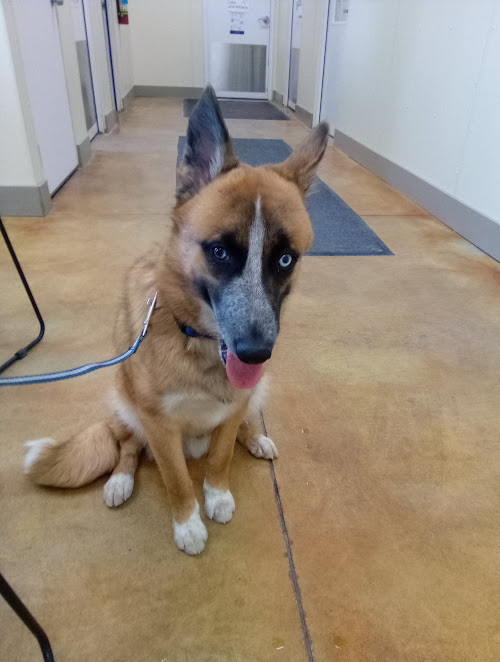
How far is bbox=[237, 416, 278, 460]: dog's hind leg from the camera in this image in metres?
1.50

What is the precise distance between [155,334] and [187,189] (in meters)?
0.38

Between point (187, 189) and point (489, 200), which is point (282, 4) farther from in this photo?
point (187, 189)

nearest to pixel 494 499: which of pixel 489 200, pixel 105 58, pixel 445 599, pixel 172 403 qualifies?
pixel 445 599

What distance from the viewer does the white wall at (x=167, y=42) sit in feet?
27.6

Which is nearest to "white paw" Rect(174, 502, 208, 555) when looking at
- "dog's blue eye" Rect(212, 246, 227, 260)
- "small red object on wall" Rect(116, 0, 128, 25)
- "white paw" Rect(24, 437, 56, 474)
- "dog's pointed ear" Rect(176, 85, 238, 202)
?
"white paw" Rect(24, 437, 56, 474)

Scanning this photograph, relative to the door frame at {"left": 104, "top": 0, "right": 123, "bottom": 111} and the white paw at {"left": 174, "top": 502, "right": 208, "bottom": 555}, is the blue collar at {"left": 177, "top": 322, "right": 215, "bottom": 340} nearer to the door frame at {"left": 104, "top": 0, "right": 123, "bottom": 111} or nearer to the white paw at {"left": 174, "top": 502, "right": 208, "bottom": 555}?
the white paw at {"left": 174, "top": 502, "right": 208, "bottom": 555}

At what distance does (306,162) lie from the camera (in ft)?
4.01

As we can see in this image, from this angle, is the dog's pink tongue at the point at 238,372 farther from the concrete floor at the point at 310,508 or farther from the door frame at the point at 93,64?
the door frame at the point at 93,64

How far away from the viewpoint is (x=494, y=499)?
1407mm

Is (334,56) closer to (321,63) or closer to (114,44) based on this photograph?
(321,63)

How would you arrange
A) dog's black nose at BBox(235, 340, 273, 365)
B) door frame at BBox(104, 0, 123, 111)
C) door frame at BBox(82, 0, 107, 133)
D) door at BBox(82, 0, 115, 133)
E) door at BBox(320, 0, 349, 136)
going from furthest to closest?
door frame at BBox(104, 0, 123, 111) → door at BBox(320, 0, 349, 136) → door at BBox(82, 0, 115, 133) → door frame at BBox(82, 0, 107, 133) → dog's black nose at BBox(235, 340, 273, 365)

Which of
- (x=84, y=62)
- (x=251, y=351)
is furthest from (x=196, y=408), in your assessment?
(x=84, y=62)

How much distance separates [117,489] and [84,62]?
5.05m

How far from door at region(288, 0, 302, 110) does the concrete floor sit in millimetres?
6805
